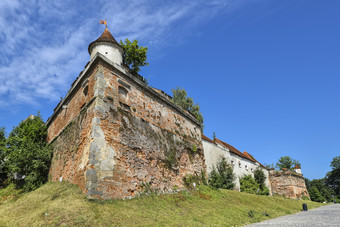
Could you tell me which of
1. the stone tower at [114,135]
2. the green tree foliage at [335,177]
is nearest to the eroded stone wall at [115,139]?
the stone tower at [114,135]

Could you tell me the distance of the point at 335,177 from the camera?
54.6 meters

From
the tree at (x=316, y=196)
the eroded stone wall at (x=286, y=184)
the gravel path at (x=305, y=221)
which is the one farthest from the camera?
the tree at (x=316, y=196)

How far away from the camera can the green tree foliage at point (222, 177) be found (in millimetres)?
17953

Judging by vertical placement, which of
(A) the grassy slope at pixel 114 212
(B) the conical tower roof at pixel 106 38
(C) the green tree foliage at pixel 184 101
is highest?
(C) the green tree foliage at pixel 184 101

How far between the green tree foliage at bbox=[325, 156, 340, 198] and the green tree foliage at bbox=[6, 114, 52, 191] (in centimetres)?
6153

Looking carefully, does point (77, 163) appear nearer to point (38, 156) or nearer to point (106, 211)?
point (106, 211)

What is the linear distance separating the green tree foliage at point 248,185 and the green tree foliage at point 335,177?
40.1 m

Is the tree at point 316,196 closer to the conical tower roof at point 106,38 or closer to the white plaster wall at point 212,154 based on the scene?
the white plaster wall at point 212,154

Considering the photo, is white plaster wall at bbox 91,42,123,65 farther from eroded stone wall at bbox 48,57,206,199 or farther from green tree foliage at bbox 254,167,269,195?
green tree foliage at bbox 254,167,269,195

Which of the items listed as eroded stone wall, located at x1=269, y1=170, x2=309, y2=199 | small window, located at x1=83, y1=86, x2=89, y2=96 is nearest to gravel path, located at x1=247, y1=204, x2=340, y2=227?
small window, located at x1=83, y1=86, x2=89, y2=96

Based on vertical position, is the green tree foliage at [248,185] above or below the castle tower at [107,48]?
below

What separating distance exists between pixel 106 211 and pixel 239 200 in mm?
10443

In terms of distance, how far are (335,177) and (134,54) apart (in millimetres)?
58083

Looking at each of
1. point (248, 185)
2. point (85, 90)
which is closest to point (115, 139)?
point (85, 90)
